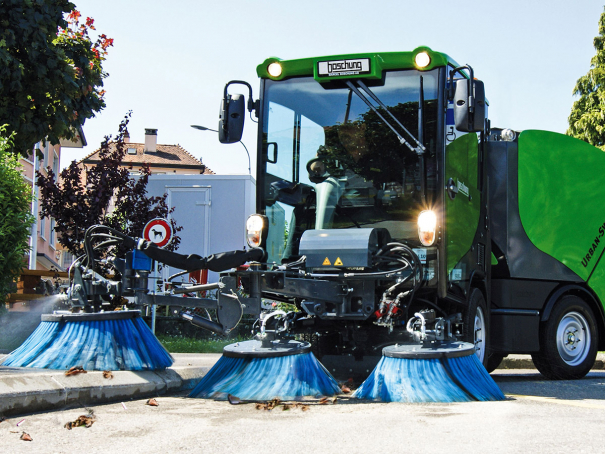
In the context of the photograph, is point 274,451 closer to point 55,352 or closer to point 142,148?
point 55,352

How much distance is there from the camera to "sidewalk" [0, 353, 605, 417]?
5182 millimetres

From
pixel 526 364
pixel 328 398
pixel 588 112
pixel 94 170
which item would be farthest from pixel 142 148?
pixel 328 398

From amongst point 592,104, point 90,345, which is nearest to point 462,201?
point 90,345

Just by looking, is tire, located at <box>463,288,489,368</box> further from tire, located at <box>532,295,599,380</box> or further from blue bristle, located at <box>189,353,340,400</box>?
blue bristle, located at <box>189,353,340,400</box>

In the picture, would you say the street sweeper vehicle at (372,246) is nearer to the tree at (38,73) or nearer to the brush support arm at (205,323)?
the brush support arm at (205,323)

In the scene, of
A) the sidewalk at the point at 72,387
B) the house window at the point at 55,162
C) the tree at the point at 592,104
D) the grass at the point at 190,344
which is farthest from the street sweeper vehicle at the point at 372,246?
the house window at the point at 55,162

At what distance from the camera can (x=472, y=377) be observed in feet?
19.8

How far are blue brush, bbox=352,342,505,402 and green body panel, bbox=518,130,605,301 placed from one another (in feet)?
9.96

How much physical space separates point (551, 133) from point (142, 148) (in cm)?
6547

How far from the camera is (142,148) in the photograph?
71.9 metres

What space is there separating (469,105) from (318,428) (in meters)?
3.23

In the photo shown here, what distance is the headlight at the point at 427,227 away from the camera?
22.6 feet

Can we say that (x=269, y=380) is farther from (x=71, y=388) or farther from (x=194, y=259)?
(x=71, y=388)

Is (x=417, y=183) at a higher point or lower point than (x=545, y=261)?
higher
